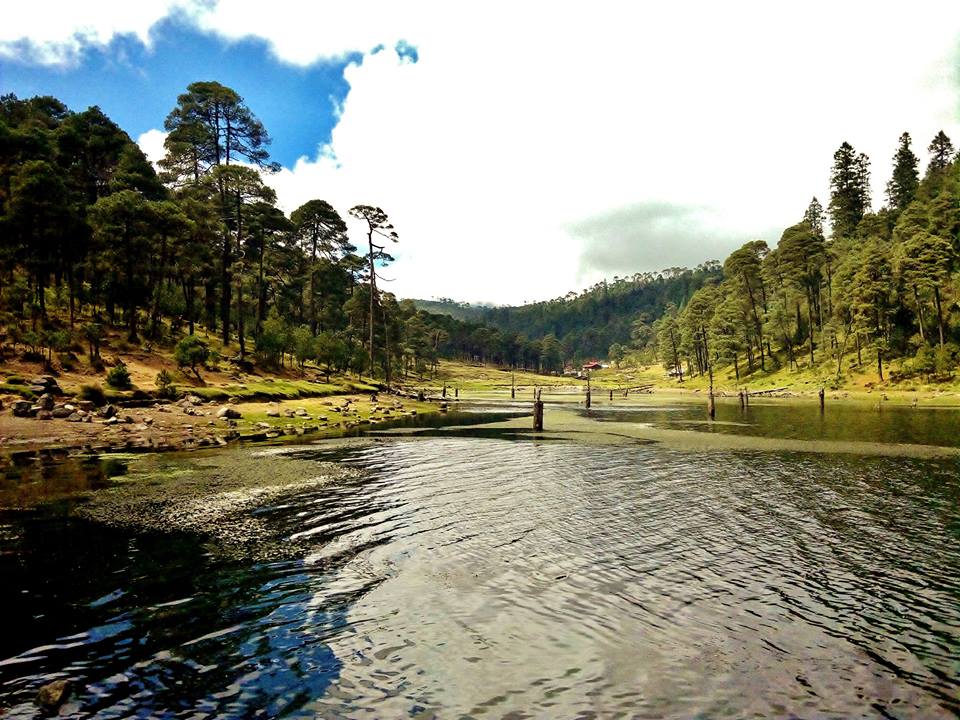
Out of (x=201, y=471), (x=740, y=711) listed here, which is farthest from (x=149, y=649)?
(x=201, y=471)

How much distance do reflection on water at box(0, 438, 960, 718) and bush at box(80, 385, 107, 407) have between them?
2770cm

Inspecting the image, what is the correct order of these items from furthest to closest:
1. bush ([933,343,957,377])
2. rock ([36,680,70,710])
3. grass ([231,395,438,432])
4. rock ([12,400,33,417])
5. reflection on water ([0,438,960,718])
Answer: bush ([933,343,957,377]), grass ([231,395,438,432]), rock ([12,400,33,417]), reflection on water ([0,438,960,718]), rock ([36,680,70,710])

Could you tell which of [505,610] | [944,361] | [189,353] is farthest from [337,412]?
[944,361]

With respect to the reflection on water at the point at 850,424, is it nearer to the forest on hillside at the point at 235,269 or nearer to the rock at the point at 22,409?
the forest on hillside at the point at 235,269

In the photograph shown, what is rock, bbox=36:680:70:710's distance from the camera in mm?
7914

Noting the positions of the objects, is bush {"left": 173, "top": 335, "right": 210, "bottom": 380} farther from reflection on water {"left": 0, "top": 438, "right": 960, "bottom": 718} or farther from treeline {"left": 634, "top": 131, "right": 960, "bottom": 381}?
treeline {"left": 634, "top": 131, "right": 960, "bottom": 381}

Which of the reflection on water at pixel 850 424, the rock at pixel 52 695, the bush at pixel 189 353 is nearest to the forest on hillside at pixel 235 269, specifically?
the bush at pixel 189 353

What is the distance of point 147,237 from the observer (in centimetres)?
5950

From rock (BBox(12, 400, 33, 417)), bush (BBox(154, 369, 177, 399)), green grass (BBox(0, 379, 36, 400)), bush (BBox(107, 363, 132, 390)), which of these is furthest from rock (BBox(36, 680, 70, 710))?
bush (BBox(154, 369, 177, 399))

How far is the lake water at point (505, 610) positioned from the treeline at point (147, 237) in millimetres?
41024

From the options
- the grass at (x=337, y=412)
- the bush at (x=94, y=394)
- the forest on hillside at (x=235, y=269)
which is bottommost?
the grass at (x=337, y=412)

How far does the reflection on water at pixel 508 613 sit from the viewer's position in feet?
27.9

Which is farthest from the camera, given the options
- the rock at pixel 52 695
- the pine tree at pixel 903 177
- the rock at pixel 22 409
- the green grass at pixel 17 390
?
the pine tree at pixel 903 177

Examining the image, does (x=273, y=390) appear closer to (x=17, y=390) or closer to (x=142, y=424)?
(x=142, y=424)
